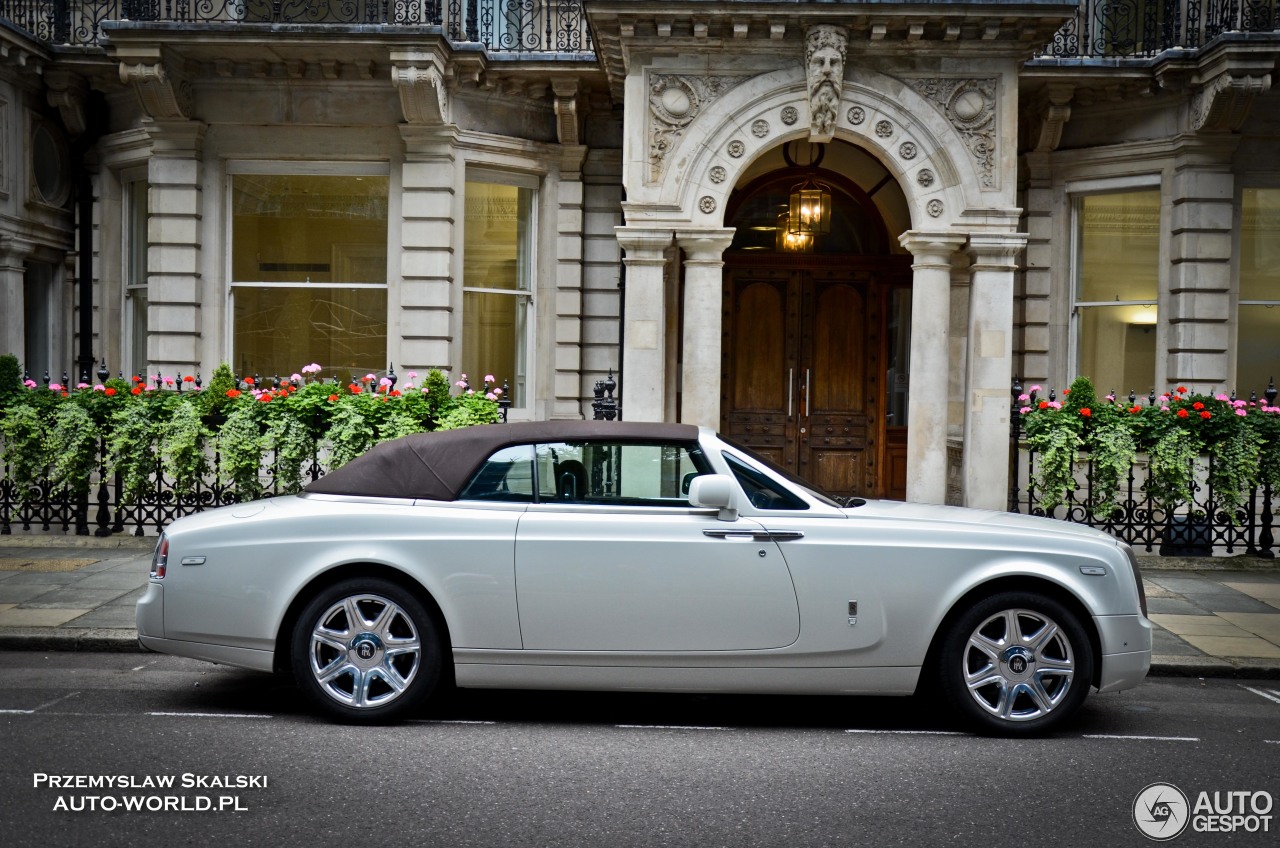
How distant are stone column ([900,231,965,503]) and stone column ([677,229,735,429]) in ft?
6.49

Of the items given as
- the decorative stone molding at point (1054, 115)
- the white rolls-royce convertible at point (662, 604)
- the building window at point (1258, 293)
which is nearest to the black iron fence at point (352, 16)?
the decorative stone molding at point (1054, 115)

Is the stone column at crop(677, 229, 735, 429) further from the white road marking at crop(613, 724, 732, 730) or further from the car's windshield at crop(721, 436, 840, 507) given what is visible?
the white road marking at crop(613, 724, 732, 730)

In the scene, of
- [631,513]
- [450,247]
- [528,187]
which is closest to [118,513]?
[450,247]

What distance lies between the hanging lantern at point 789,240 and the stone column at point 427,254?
4.26 metres

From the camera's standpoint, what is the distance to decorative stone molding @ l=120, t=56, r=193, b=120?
526 inches

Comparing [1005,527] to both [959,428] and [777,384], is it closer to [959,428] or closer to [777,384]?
[959,428]

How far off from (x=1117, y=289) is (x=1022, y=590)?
10125 millimetres

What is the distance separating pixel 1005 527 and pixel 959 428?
24.8 feet

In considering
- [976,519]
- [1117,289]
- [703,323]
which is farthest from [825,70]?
[976,519]

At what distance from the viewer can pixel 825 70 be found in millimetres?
11609

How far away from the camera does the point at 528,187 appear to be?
1511 centimetres
